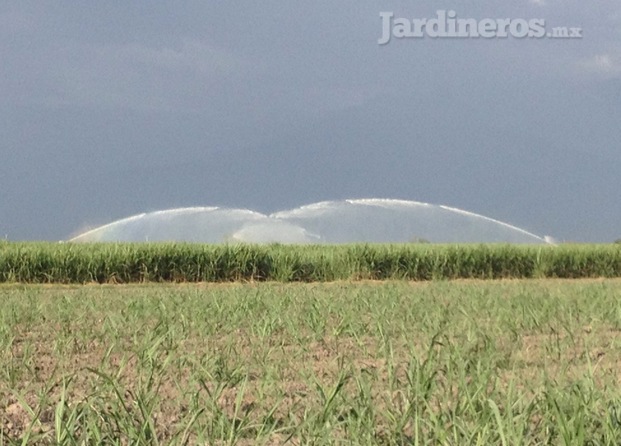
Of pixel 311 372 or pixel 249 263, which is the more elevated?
pixel 311 372

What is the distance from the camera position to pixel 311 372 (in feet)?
10.9

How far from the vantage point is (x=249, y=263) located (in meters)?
17.2

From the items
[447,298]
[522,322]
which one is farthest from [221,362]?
[447,298]

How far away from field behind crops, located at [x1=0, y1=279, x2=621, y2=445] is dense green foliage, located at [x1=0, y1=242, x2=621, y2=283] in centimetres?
818

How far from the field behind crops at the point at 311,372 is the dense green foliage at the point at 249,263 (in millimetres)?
8179

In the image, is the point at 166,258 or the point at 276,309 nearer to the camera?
the point at 276,309

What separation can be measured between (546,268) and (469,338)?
16.7 metres

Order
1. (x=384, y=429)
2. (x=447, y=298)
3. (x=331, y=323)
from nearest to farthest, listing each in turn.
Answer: (x=384, y=429), (x=331, y=323), (x=447, y=298)

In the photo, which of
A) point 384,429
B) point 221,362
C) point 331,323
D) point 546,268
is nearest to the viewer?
point 384,429

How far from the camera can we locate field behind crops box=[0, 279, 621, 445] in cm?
249

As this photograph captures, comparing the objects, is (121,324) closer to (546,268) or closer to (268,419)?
(268,419)

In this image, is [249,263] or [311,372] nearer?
[311,372]

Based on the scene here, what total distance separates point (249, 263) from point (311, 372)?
14.0 metres

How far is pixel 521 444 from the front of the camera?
2359 mm
